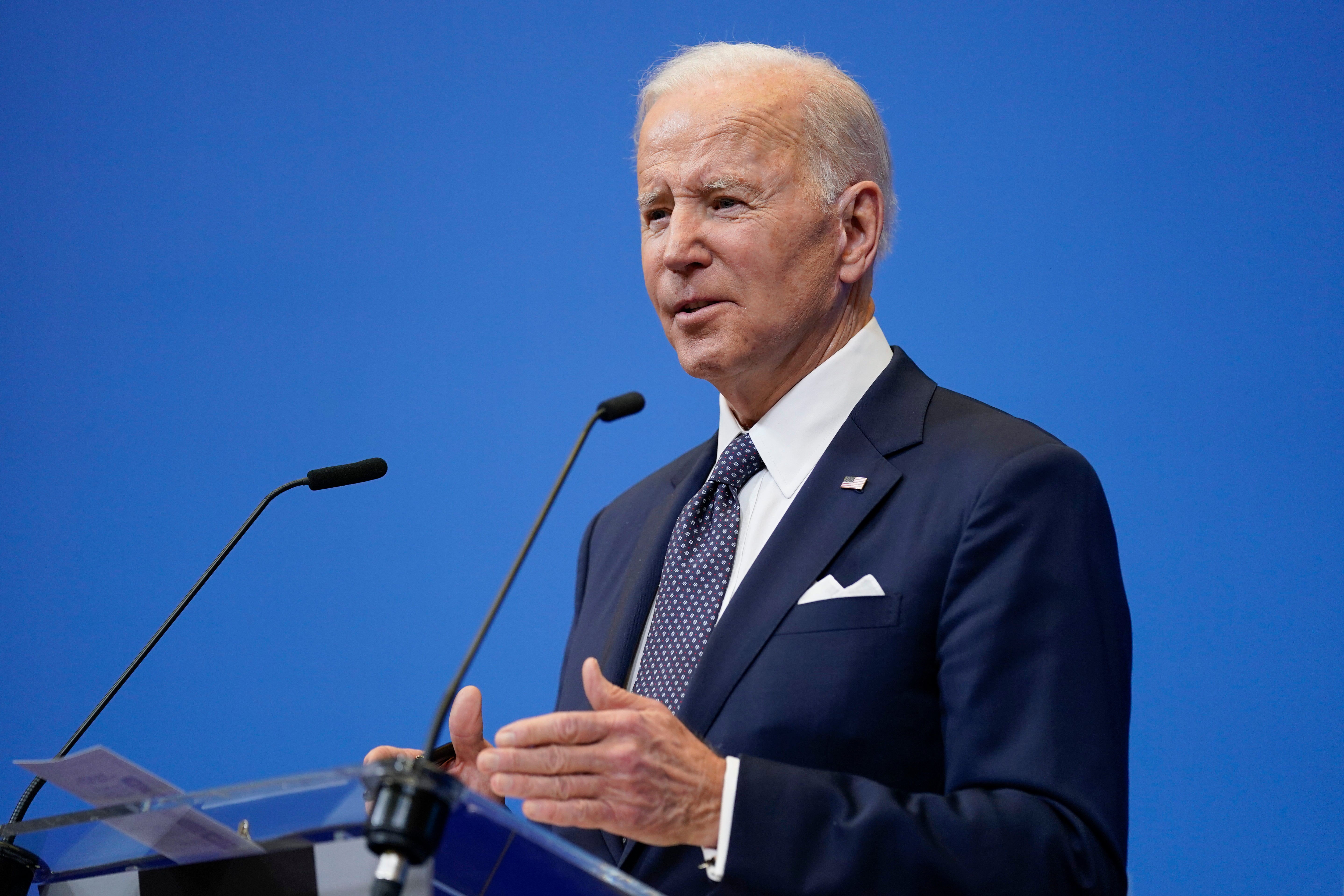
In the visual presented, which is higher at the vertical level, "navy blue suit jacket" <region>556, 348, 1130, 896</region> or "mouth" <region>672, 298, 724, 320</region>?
"mouth" <region>672, 298, 724, 320</region>

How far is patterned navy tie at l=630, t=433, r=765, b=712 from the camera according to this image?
160 cm

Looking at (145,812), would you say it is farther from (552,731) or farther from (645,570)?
(645,570)

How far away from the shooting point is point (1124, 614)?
1.43 m

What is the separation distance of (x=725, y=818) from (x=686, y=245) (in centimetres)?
90

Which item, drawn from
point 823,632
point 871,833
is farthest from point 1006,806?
point 823,632

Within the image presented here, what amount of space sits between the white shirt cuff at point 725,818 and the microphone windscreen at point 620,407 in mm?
496

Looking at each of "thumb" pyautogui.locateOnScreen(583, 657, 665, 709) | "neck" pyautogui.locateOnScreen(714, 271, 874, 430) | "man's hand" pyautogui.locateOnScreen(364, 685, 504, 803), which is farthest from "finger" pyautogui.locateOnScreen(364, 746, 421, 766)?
"neck" pyautogui.locateOnScreen(714, 271, 874, 430)

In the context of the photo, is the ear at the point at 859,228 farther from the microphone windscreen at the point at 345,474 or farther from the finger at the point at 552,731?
the finger at the point at 552,731

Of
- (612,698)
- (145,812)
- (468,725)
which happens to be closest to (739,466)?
(468,725)

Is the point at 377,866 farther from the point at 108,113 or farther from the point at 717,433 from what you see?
the point at 108,113

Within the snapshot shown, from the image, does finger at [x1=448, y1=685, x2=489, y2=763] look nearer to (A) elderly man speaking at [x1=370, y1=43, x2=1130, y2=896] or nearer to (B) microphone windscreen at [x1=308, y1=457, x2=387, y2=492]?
(A) elderly man speaking at [x1=370, y1=43, x2=1130, y2=896]

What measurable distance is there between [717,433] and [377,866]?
123 cm

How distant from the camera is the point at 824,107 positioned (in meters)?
1.84

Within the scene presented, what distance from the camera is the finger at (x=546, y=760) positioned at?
1.01m
